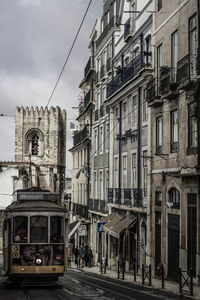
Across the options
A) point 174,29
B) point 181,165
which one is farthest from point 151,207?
point 174,29

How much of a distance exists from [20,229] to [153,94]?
31.3ft

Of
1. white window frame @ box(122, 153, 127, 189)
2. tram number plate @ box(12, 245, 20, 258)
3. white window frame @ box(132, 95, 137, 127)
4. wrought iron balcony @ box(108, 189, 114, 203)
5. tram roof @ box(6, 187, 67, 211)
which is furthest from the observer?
wrought iron balcony @ box(108, 189, 114, 203)

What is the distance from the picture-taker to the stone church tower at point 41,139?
87.4 metres

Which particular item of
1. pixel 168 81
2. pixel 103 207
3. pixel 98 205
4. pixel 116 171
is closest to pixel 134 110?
pixel 116 171

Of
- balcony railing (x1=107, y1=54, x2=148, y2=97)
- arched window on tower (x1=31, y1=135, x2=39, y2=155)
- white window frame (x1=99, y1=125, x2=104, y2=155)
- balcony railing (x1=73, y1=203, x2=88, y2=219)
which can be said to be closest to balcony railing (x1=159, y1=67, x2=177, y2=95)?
balcony railing (x1=107, y1=54, x2=148, y2=97)

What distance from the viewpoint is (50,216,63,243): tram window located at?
20.0 metres

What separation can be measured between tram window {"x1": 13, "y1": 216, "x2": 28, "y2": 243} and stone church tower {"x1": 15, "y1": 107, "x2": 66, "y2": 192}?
2594 inches

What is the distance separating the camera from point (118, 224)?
32.2 metres

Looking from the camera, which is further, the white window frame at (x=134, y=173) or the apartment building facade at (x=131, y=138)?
the white window frame at (x=134, y=173)

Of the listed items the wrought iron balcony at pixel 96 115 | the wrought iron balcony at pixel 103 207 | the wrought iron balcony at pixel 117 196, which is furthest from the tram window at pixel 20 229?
the wrought iron balcony at pixel 96 115

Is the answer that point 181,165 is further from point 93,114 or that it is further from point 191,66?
point 93,114

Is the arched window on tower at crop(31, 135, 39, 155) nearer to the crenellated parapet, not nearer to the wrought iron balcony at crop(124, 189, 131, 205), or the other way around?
the crenellated parapet

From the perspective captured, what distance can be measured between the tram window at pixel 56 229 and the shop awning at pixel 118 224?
10589 mm

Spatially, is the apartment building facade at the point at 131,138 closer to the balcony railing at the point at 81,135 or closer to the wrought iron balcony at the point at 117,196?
the wrought iron balcony at the point at 117,196
